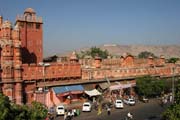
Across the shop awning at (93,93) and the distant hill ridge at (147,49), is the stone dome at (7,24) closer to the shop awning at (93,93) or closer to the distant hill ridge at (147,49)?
the shop awning at (93,93)

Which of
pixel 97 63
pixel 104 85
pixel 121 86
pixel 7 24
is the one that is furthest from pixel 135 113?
pixel 7 24

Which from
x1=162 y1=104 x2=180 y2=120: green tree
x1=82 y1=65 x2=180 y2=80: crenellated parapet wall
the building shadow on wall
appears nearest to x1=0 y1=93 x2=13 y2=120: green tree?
x1=162 y1=104 x2=180 y2=120: green tree

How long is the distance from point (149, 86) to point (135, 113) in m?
8.88

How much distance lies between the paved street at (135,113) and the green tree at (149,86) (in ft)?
9.58

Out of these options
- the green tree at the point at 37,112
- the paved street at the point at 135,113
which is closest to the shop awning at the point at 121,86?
the paved street at the point at 135,113

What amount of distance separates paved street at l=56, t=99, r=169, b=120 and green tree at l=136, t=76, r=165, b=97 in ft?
9.58

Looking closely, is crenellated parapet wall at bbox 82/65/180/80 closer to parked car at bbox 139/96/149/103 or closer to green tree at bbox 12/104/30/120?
parked car at bbox 139/96/149/103

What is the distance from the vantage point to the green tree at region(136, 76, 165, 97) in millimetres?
40972

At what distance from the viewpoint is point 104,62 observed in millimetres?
47094

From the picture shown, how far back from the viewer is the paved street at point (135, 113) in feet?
100

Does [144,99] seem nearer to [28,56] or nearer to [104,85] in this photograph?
[104,85]

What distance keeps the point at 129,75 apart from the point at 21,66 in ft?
57.3

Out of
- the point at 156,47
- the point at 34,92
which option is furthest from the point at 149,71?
the point at 156,47

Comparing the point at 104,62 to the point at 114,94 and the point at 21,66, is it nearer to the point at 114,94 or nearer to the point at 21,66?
the point at 114,94
